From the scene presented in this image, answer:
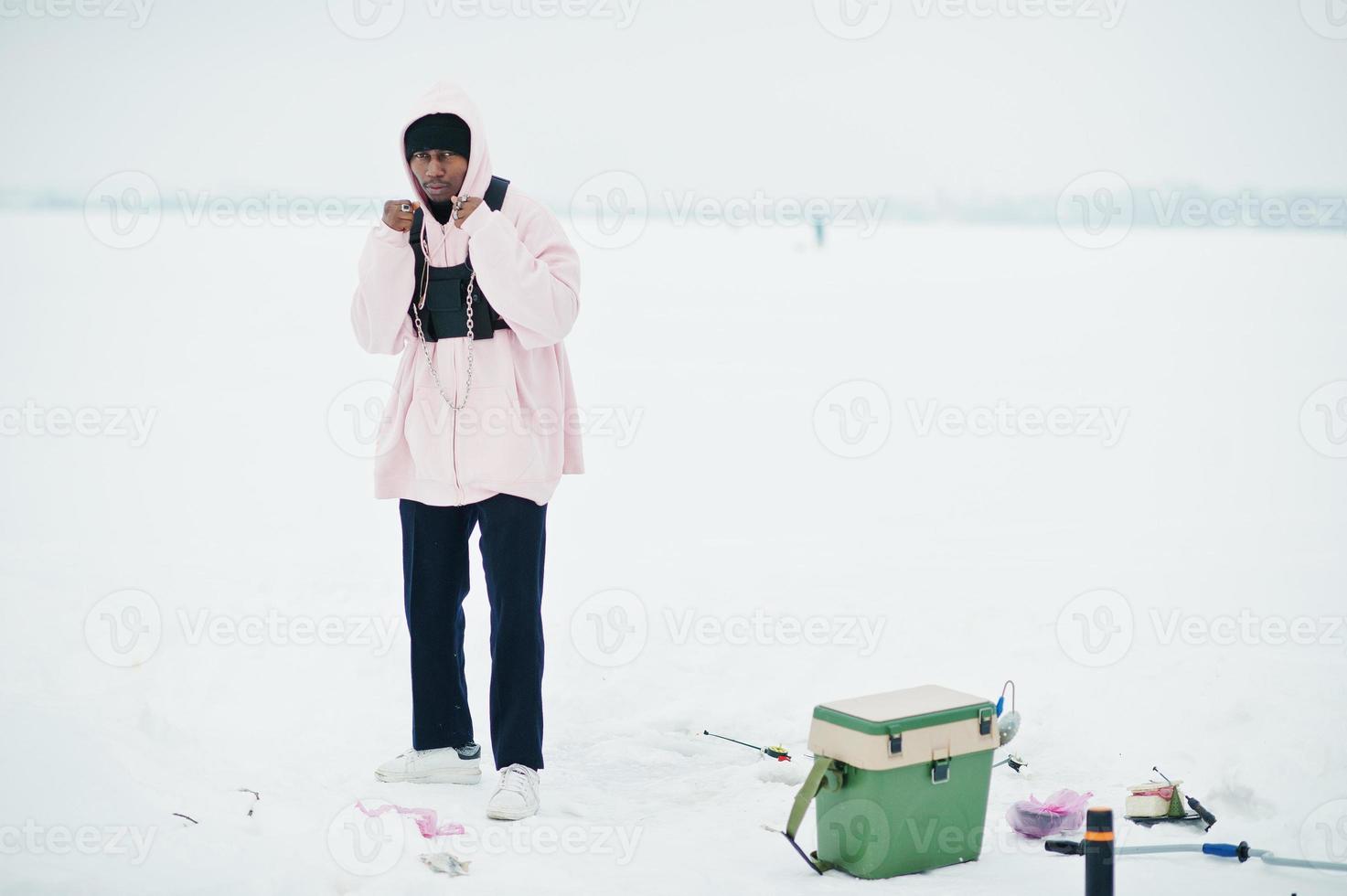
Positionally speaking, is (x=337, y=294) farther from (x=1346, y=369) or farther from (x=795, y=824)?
(x=795, y=824)

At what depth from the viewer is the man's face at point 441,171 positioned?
114 inches

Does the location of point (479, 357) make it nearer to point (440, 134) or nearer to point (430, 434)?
point (430, 434)

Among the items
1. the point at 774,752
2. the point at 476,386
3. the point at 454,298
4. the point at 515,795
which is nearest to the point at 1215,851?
the point at 774,752

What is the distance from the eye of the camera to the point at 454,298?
2932 mm

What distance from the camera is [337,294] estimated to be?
41.4 ft

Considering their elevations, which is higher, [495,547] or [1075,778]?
[495,547]

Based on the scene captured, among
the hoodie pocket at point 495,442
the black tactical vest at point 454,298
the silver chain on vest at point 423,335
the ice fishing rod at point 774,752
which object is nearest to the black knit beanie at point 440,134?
the black tactical vest at point 454,298

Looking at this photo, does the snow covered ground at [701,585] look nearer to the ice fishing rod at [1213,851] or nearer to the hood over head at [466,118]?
the ice fishing rod at [1213,851]

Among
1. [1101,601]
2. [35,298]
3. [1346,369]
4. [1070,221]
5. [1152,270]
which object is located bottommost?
[1101,601]

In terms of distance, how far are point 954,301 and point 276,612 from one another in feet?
30.2

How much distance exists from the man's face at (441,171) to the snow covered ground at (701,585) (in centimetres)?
152

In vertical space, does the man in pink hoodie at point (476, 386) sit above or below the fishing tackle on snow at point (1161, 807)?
above

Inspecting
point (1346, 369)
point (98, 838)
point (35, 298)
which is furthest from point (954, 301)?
point (98, 838)

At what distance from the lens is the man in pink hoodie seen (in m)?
2.88
